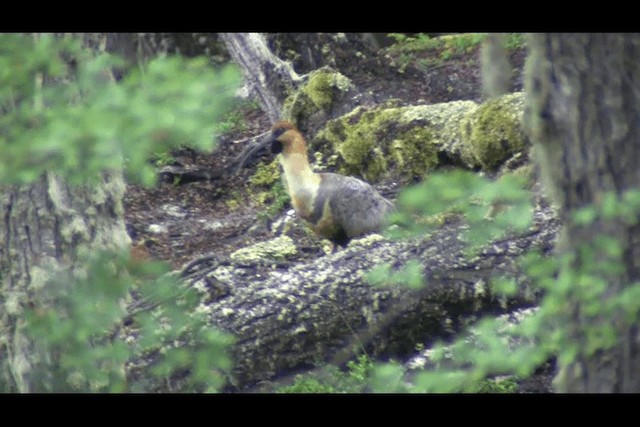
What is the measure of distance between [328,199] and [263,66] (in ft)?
9.46

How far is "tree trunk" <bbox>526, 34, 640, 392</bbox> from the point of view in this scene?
9.46 feet

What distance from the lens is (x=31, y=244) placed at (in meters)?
4.39

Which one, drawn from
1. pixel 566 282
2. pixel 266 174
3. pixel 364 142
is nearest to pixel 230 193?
pixel 266 174

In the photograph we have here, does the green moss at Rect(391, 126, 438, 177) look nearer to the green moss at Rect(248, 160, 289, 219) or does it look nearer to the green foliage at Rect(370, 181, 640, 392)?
the green moss at Rect(248, 160, 289, 219)

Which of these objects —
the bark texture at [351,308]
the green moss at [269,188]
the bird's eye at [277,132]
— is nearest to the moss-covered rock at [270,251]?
the bark texture at [351,308]

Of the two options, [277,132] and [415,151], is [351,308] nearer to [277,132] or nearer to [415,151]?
[277,132]

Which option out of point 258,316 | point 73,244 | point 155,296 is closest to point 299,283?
point 258,316

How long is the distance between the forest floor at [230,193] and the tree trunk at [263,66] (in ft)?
2.33

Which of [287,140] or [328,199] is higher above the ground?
[287,140]

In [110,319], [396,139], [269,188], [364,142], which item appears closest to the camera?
[110,319]

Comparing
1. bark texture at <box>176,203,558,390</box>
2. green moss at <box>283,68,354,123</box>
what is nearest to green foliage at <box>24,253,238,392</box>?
bark texture at <box>176,203,558,390</box>

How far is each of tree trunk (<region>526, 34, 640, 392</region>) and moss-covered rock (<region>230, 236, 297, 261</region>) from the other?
13.6 ft

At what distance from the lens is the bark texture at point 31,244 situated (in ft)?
14.3

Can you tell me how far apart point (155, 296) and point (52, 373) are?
112 cm
